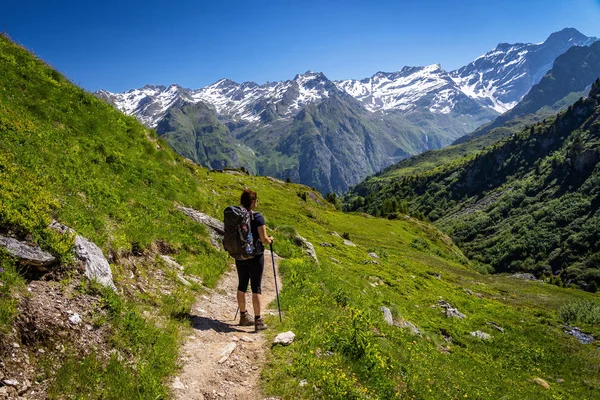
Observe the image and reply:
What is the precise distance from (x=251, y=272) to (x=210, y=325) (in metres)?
2.16

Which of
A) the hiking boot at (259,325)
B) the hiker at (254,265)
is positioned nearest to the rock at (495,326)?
the hiker at (254,265)

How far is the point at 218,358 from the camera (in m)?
9.75

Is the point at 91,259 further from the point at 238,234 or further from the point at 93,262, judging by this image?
the point at 238,234

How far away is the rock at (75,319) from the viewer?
25.8ft

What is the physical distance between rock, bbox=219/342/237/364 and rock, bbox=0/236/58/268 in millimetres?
4822

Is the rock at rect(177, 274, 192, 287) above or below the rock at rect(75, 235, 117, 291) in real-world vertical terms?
below

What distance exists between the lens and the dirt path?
8.45 metres

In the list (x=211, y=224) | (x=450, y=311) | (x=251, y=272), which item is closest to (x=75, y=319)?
(x=251, y=272)

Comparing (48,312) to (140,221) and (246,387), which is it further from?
(140,221)

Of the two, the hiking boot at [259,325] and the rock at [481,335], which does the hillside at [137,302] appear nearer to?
the rock at [481,335]

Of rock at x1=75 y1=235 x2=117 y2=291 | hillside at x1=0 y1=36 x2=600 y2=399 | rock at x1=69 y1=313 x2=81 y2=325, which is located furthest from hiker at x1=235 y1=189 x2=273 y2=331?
rock at x1=69 y1=313 x2=81 y2=325

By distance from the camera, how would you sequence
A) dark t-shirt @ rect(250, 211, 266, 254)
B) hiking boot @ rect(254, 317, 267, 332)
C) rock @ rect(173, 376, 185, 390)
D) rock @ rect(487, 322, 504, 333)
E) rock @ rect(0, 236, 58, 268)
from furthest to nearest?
rock @ rect(487, 322, 504, 333) < hiking boot @ rect(254, 317, 267, 332) < dark t-shirt @ rect(250, 211, 266, 254) < rock @ rect(173, 376, 185, 390) < rock @ rect(0, 236, 58, 268)

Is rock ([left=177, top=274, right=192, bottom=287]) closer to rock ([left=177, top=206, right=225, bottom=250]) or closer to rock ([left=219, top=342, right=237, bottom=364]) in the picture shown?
rock ([left=219, top=342, right=237, bottom=364])

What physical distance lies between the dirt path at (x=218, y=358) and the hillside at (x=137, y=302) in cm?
34
